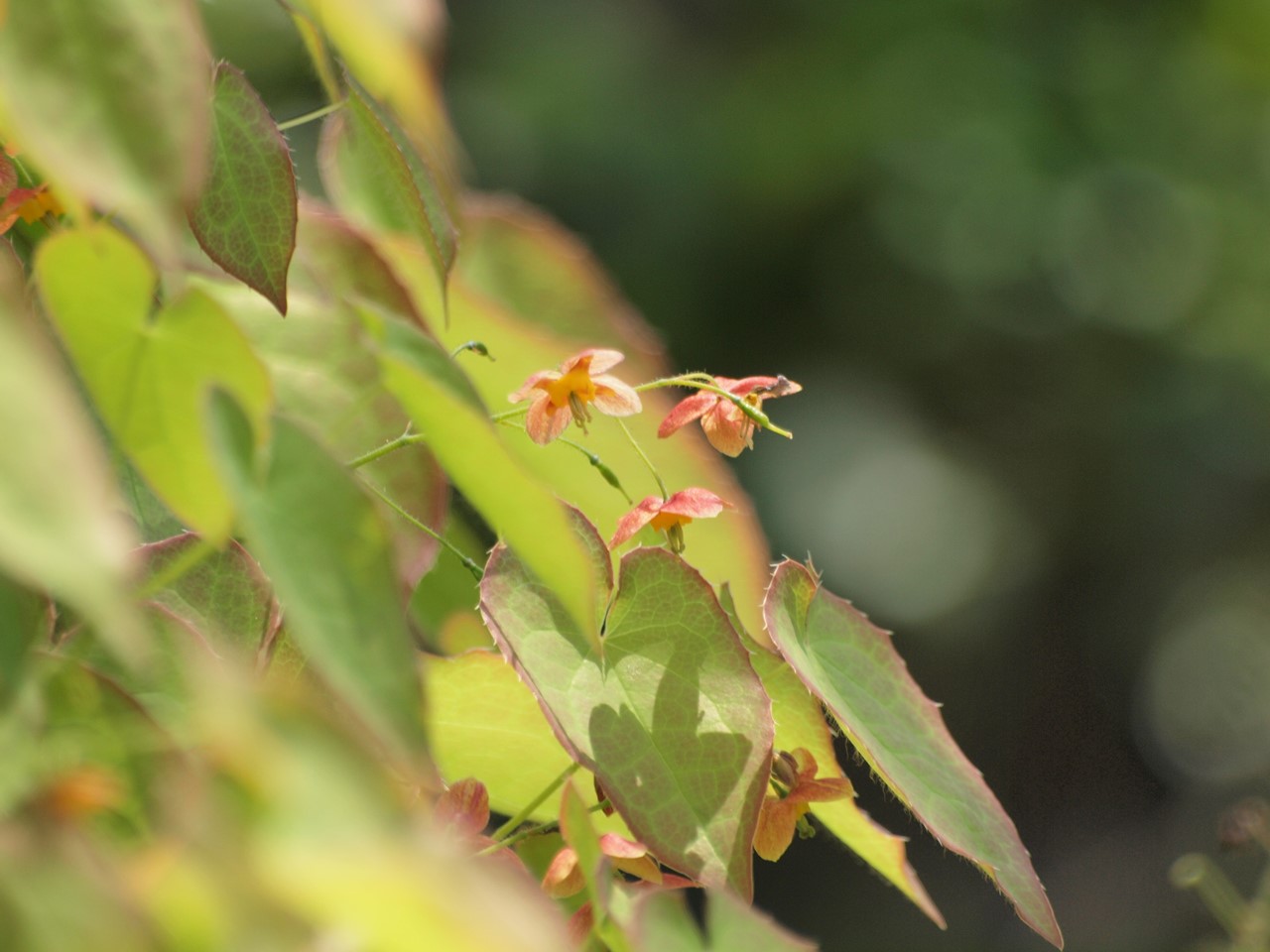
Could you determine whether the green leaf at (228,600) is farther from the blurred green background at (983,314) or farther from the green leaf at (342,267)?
the blurred green background at (983,314)

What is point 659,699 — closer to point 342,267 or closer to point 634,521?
point 634,521

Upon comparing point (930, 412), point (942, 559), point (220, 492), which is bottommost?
point (942, 559)

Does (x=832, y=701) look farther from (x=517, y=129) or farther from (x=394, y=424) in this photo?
(x=517, y=129)

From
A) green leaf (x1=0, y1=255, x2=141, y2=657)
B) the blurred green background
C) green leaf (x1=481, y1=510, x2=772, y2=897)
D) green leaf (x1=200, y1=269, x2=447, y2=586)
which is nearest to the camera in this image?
green leaf (x1=0, y1=255, x2=141, y2=657)

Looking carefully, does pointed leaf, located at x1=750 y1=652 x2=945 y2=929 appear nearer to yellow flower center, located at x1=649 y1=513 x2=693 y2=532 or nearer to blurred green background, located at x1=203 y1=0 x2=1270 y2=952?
yellow flower center, located at x1=649 y1=513 x2=693 y2=532

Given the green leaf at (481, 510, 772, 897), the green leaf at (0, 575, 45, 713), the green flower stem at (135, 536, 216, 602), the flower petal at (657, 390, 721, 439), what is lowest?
the green leaf at (481, 510, 772, 897)

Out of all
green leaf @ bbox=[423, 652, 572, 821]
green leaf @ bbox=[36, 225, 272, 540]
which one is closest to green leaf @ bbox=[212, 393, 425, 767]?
green leaf @ bbox=[36, 225, 272, 540]

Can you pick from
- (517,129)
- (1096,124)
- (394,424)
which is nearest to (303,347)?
(394,424)

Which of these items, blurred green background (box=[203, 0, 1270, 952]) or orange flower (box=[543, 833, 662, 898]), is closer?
orange flower (box=[543, 833, 662, 898])
